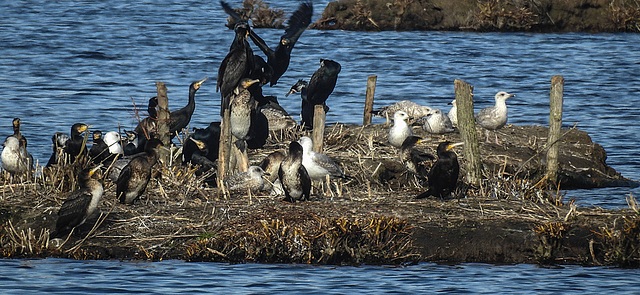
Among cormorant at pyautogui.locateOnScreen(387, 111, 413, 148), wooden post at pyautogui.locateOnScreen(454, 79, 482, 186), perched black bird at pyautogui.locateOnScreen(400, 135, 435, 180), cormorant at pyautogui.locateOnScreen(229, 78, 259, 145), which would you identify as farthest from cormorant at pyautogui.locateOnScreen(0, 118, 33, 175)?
wooden post at pyautogui.locateOnScreen(454, 79, 482, 186)

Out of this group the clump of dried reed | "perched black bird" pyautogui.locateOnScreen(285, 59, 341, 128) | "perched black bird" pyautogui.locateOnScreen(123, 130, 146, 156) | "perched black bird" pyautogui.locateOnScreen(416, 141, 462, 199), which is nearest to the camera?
the clump of dried reed

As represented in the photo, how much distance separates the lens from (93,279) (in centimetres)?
1150

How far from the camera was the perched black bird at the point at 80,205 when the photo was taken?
1199cm

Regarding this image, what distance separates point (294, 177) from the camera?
12.9 metres

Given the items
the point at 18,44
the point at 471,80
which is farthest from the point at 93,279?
the point at 18,44

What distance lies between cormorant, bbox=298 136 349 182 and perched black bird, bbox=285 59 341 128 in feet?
12.6

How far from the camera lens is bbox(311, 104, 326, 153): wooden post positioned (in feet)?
51.8

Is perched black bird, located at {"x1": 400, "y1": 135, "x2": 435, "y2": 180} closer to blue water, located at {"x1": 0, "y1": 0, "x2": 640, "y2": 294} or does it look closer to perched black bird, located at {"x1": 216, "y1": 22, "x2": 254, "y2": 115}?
perched black bird, located at {"x1": 216, "y1": 22, "x2": 254, "y2": 115}

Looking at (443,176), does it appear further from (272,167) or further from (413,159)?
(272,167)

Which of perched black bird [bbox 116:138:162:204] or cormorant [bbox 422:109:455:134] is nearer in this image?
perched black bird [bbox 116:138:162:204]

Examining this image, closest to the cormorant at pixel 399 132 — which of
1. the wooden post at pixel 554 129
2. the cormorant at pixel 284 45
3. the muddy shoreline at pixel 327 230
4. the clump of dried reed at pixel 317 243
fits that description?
the cormorant at pixel 284 45

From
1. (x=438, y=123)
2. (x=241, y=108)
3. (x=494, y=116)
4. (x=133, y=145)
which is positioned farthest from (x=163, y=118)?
(x=494, y=116)

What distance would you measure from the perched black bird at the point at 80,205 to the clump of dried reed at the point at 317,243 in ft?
4.09

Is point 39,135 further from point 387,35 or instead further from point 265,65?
point 387,35
